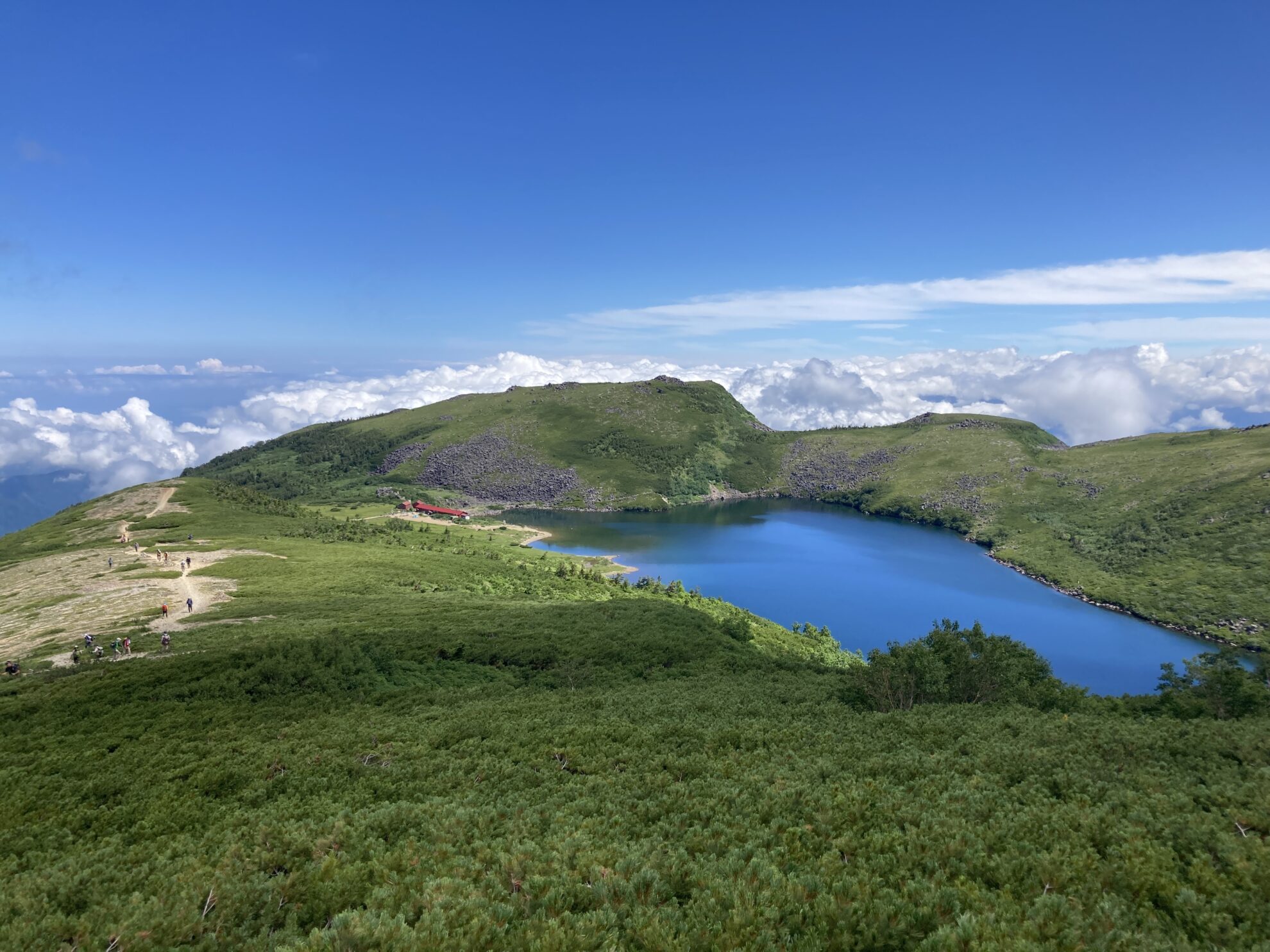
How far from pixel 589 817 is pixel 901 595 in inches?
5439

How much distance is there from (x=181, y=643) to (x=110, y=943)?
40101mm

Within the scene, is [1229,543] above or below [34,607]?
below

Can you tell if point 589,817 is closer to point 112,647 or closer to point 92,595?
point 112,647

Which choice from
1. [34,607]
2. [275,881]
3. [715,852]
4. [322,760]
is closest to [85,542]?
[34,607]

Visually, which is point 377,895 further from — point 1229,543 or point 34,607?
point 1229,543

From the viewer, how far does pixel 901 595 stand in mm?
136750

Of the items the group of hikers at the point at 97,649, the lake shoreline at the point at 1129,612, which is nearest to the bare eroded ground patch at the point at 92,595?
the group of hikers at the point at 97,649

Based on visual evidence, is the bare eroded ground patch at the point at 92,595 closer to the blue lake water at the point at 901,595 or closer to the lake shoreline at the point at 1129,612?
the blue lake water at the point at 901,595

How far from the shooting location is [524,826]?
1667cm

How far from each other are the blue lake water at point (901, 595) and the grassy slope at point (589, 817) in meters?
80.2

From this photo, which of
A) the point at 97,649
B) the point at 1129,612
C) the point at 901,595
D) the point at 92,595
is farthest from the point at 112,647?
the point at 1129,612

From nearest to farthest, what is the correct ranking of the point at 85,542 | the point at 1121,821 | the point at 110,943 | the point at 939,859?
1. the point at 110,943
2. the point at 939,859
3. the point at 1121,821
4. the point at 85,542

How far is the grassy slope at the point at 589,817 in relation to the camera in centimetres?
1162

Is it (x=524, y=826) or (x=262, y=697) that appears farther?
(x=262, y=697)
